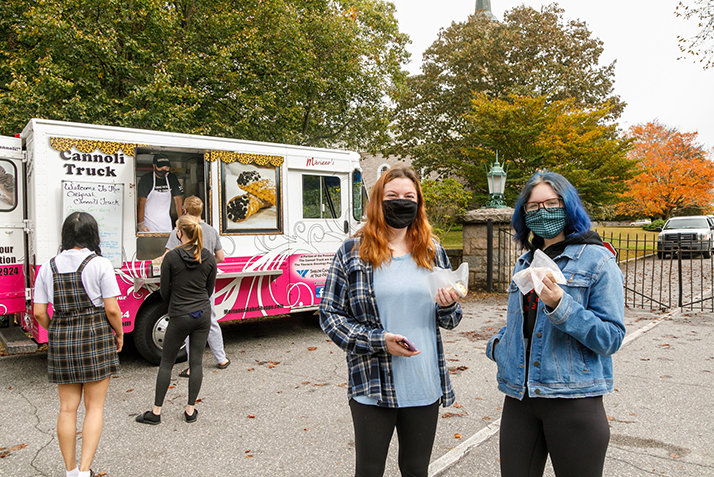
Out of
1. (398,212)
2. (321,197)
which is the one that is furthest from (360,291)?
(321,197)

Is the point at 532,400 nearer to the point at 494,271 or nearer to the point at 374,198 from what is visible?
the point at 374,198

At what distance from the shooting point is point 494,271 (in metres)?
11.2

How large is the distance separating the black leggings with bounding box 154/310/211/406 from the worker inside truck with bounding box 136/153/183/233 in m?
2.11

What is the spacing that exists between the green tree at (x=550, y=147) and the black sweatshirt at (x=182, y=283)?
1488 centimetres

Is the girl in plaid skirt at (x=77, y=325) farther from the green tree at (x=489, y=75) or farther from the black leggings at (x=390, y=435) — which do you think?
the green tree at (x=489, y=75)

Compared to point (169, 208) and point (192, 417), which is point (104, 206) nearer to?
point (169, 208)

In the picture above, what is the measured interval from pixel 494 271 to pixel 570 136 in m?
9.17

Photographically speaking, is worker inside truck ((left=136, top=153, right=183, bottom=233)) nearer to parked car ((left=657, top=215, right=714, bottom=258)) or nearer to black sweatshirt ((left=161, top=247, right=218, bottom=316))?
black sweatshirt ((left=161, top=247, right=218, bottom=316))

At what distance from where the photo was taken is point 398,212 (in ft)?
7.22

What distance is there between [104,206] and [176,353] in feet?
7.71

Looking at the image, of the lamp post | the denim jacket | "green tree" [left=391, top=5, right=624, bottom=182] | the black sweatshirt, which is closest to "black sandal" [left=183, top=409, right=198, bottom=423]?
the black sweatshirt

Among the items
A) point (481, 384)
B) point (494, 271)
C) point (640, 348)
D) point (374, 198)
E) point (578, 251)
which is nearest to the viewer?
point (578, 251)

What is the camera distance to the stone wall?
11.0 meters

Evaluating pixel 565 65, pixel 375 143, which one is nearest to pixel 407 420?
pixel 375 143
